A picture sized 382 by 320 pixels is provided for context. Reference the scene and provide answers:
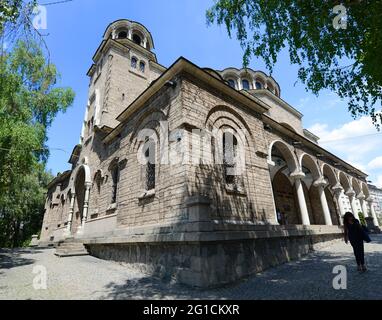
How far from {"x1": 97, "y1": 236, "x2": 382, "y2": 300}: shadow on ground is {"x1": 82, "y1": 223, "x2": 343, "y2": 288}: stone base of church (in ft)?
0.93

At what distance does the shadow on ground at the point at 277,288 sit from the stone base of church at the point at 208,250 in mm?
284

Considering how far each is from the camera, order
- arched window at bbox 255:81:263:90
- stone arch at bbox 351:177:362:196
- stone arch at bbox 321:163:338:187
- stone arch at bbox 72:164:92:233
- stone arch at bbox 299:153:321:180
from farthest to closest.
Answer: arched window at bbox 255:81:263:90 < stone arch at bbox 351:177:362:196 < stone arch at bbox 321:163:338:187 < stone arch at bbox 72:164:92:233 < stone arch at bbox 299:153:321:180

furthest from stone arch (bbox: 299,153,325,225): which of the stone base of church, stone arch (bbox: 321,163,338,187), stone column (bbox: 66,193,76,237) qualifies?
stone column (bbox: 66,193,76,237)

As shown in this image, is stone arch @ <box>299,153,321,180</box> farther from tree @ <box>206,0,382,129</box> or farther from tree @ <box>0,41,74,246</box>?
tree @ <box>0,41,74,246</box>

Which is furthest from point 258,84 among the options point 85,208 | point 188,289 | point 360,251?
point 188,289

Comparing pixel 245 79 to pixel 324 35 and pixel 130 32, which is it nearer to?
pixel 130 32

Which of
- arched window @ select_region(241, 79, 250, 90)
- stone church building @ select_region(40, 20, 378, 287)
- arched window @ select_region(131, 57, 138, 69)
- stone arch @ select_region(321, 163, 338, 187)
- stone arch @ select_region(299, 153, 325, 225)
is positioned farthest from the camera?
arched window @ select_region(241, 79, 250, 90)

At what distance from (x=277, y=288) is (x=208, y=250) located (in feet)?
5.87

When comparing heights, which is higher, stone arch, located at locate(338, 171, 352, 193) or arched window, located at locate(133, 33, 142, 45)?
arched window, located at locate(133, 33, 142, 45)

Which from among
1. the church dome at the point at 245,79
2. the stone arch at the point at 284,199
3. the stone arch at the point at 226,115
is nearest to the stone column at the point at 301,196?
the stone arch at the point at 284,199

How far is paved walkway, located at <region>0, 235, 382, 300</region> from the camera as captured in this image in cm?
494

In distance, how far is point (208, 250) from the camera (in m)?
5.78
